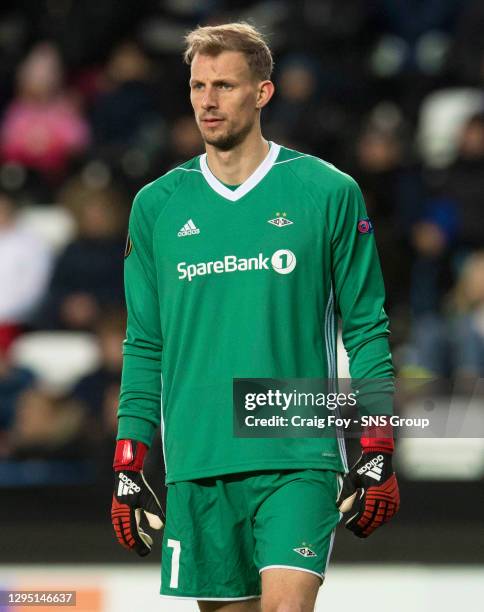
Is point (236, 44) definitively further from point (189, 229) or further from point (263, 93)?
point (189, 229)

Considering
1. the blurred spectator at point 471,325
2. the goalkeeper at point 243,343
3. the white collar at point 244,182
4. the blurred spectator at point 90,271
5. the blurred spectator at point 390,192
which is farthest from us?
the blurred spectator at point 90,271

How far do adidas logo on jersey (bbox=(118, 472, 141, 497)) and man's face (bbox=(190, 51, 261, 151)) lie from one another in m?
1.03

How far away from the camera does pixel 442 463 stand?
648 centimetres

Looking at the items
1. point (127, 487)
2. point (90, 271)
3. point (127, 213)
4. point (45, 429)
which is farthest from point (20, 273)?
point (127, 487)

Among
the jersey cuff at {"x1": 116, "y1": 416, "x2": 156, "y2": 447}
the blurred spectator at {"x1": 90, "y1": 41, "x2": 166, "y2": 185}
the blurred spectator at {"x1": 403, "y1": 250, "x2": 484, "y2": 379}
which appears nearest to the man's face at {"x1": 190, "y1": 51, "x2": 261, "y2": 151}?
the jersey cuff at {"x1": 116, "y1": 416, "x2": 156, "y2": 447}

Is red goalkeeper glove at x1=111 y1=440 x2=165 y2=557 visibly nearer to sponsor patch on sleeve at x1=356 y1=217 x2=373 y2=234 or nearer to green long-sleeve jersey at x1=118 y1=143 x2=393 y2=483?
green long-sleeve jersey at x1=118 y1=143 x2=393 y2=483

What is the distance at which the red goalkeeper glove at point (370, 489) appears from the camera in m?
3.82

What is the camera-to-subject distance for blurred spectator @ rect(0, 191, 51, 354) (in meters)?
8.82

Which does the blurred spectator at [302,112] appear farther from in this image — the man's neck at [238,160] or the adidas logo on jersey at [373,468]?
the adidas logo on jersey at [373,468]

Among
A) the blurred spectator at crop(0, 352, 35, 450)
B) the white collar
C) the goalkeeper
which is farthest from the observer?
the blurred spectator at crop(0, 352, 35, 450)

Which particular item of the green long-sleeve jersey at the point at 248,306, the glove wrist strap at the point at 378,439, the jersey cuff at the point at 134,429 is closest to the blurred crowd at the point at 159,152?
the jersey cuff at the point at 134,429

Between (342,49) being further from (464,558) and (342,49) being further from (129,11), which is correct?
Result: (464,558)

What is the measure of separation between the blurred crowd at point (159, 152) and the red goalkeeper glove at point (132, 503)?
2.88 meters

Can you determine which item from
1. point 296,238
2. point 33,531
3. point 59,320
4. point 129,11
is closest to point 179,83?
point 129,11
